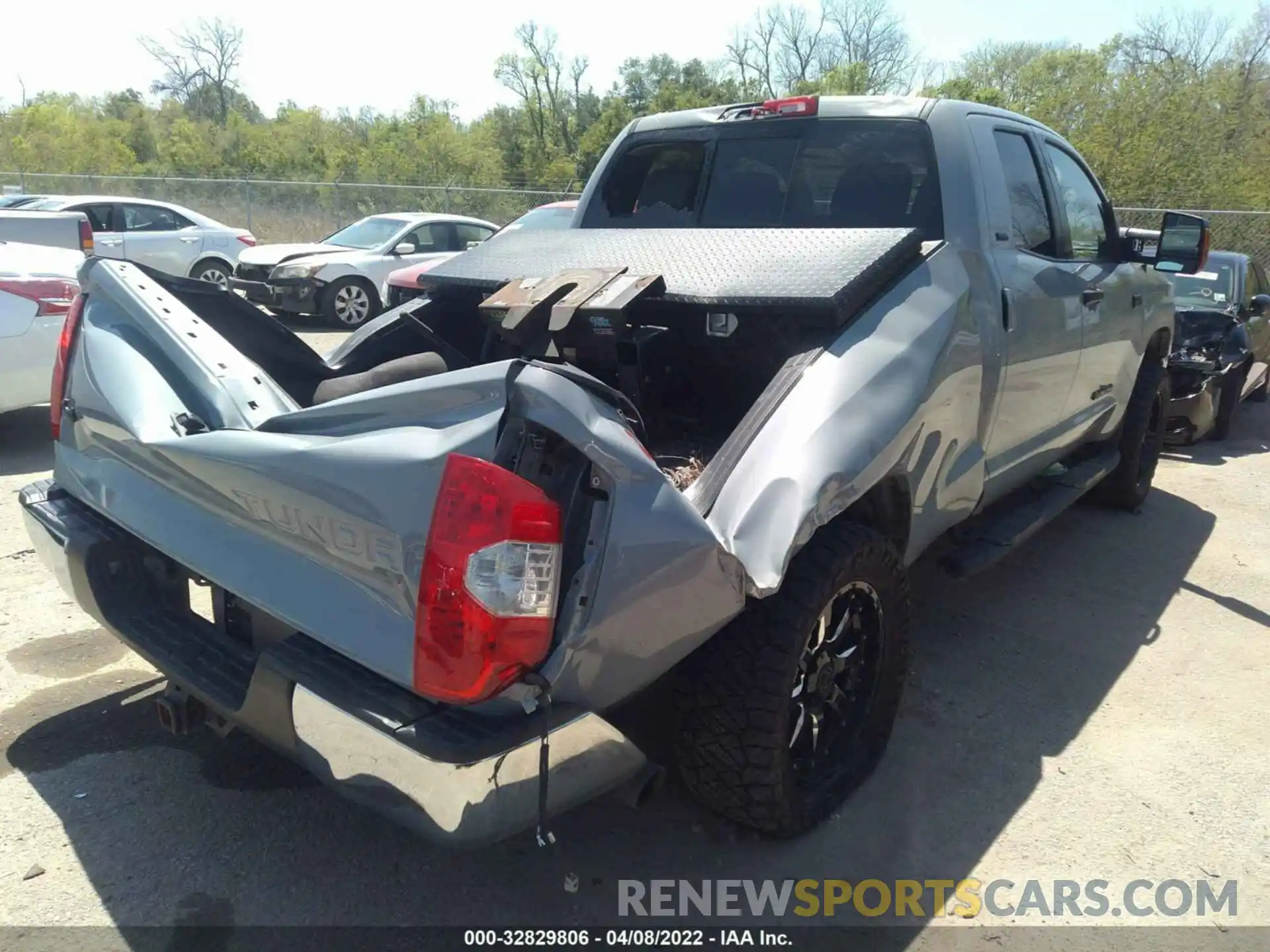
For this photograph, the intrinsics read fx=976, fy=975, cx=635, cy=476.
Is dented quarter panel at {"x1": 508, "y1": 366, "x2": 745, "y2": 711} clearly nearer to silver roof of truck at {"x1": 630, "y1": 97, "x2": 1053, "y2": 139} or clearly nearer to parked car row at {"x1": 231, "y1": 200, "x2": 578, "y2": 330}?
silver roof of truck at {"x1": 630, "y1": 97, "x2": 1053, "y2": 139}

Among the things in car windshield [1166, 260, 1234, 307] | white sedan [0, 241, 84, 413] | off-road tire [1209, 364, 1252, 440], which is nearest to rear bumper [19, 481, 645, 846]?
white sedan [0, 241, 84, 413]

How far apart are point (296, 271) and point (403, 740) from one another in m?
11.8

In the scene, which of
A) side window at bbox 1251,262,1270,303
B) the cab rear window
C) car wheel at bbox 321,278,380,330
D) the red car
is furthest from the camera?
car wheel at bbox 321,278,380,330

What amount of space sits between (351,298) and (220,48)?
49.8 meters

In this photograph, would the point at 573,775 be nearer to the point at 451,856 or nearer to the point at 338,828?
the point at 451,856

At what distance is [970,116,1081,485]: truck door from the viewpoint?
358cm

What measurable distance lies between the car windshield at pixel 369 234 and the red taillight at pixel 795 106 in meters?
10.3

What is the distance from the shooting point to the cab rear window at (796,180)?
368 centimetres

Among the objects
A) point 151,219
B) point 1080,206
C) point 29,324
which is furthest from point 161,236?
point 1080,206

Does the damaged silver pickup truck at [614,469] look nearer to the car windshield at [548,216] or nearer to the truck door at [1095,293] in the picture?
the truck door at [1095,293]

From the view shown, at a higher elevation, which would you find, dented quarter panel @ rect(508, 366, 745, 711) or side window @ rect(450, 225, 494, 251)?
side window @ rect(450, 225, 494, 251)

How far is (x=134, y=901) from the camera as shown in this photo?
2.44 m

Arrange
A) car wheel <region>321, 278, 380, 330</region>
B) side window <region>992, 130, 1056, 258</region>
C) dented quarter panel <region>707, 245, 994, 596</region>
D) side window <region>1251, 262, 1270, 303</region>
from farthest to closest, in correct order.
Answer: car wheel <region>321, 278, 380, 330</region> → side window <region>1251, 262, 1270, 303</region> → side window <region>992, 130, 1056, 258</region> → dented quarter panel <region>707, 245, 994, 596</region>

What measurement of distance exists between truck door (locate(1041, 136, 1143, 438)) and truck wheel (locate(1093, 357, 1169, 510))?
28 centimetres
